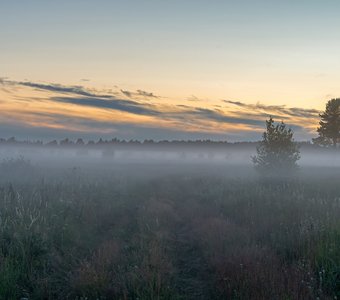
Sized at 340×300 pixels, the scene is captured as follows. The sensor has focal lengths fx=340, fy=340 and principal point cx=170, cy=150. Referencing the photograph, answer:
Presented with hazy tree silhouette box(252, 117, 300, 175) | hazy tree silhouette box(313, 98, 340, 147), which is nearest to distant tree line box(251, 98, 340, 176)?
hazy tree silhouette box(252, 117, 300, 175)

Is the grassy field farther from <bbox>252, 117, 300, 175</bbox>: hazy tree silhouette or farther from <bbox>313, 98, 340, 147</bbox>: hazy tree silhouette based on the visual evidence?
<bbox>313, 98, 340, 147</bbox>: hazy tree silhouette

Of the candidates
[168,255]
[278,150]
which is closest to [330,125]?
[278,150]

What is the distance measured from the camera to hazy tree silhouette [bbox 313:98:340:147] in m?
43.9

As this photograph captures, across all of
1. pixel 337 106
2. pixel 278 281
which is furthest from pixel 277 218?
pixel 337 106

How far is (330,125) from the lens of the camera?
1738 inches

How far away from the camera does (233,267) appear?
6988mm

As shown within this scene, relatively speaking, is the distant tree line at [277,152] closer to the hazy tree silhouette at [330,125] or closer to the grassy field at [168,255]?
the grassy field at [168,255]

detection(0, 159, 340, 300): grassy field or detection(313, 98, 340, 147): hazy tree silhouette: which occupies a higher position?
detection(313, 98, 340, 147): hazy tree silhouette

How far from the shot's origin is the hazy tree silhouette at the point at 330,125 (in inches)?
1729

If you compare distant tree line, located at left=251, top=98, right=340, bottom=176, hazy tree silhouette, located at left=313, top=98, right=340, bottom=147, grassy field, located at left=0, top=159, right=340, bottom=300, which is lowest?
grassy field, located at left=0, top=159, right=340, bottom=300

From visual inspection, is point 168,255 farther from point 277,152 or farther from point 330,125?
point 330,125

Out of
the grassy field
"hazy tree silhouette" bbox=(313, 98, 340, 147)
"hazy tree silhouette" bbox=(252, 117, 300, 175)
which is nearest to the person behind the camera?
the grassy field

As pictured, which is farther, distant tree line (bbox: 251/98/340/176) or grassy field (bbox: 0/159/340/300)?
distant tree line (bbox: 251/98/340/176)

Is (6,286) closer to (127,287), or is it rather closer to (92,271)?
(92,271)
